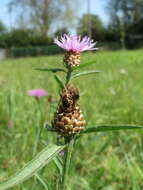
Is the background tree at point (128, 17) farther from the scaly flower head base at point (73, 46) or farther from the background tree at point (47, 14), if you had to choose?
the scaly flower head base at point (73, 46)

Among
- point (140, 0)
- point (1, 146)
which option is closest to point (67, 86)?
point (1, 146)

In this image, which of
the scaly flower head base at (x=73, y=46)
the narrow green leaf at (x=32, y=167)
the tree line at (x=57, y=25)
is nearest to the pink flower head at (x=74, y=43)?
the scaly flower head base at (x=73, y=46)

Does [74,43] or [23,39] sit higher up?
[23,39]

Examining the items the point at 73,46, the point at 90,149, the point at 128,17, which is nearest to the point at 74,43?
the point at 73,46

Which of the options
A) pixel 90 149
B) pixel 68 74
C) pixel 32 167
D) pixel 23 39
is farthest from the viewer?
pixel 23 39

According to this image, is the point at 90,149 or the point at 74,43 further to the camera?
the point at 90,149

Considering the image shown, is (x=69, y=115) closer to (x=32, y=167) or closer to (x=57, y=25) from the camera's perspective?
(x=32, y=167)

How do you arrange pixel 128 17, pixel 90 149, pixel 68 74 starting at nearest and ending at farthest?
1. pixel 68 74
2. pixel 90 149
3. pixel 128 17
